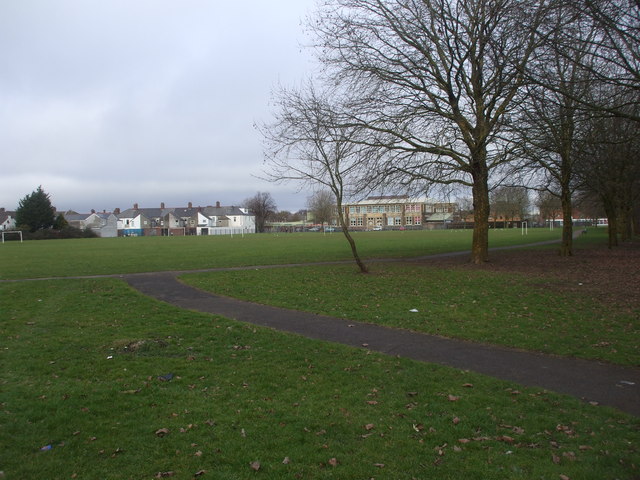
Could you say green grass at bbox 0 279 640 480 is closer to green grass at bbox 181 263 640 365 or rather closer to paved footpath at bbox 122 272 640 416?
paved footpath at bbox 122 272 640 416

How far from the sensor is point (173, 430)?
4.60 m

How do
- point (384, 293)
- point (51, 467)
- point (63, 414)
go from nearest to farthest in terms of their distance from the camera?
point (51, 467) < point (63, 414) < point (384, 293)

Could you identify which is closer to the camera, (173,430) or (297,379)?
(173,430)

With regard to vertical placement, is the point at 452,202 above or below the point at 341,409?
above

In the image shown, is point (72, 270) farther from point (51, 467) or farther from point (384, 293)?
point (51, 467)

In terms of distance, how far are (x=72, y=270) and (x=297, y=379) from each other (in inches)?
726

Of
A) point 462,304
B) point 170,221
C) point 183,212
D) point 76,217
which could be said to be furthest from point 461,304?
point 76,217

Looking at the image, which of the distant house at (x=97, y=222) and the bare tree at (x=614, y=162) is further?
the distant house at (x=97, y=222)

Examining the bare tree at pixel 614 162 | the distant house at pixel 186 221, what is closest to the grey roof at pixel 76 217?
the distant house at pixel 186 221

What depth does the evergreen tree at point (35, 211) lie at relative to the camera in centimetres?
7631

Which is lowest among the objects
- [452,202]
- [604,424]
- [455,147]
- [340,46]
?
[604,424]

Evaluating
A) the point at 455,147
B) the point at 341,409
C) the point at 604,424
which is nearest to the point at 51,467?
the point at 341,409

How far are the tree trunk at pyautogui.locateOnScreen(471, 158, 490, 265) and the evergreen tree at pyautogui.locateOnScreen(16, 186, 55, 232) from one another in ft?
259

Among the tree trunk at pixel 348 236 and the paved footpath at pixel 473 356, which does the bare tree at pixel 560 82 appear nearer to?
the paved footpath at pixel 473 356
